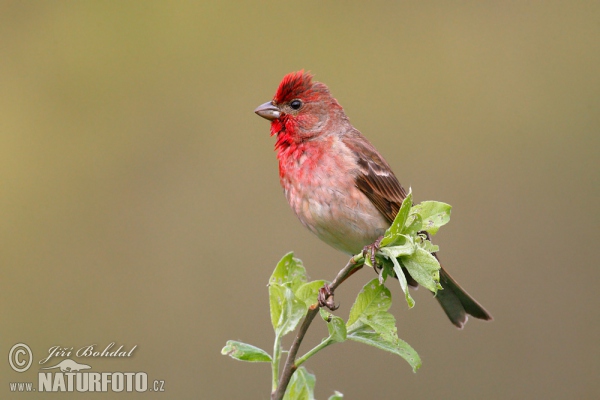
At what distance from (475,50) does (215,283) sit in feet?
12.8

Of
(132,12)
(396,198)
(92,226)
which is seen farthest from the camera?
(132,12)

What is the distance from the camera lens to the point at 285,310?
289 cm

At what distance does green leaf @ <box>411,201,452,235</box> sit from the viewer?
9.47ft

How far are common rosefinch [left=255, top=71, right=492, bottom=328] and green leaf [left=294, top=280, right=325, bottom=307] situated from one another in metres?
1.51

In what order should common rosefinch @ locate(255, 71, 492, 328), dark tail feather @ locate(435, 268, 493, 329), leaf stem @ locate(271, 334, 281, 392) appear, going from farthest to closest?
1. common rosefinch @ locate(255, 71, 492, 328)
2. dark tail feather @ locate(435, 268, 493, 329)
3. leaf stem @ locate(271, 334, 281, 392)

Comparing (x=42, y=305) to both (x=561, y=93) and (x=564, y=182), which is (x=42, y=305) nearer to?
(x=564, y=182)

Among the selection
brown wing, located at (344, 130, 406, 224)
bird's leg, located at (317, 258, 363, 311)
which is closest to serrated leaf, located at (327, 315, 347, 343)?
bird's leg, located at (317, 258, 363, 311)

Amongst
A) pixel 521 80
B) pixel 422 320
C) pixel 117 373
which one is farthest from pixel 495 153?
pixel 117 373

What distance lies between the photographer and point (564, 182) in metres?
8.13

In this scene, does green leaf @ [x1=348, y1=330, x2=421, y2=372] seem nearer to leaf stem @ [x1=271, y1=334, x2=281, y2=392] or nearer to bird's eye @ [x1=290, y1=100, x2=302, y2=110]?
leaf stem @ [x1=271, y1=334, x2=281, y2=392]

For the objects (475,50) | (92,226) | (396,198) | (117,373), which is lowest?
(92,226)

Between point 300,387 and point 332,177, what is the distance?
6.17 feet

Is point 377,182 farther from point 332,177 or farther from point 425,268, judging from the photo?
point 425,268

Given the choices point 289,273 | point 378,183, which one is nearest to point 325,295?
point 289,273
